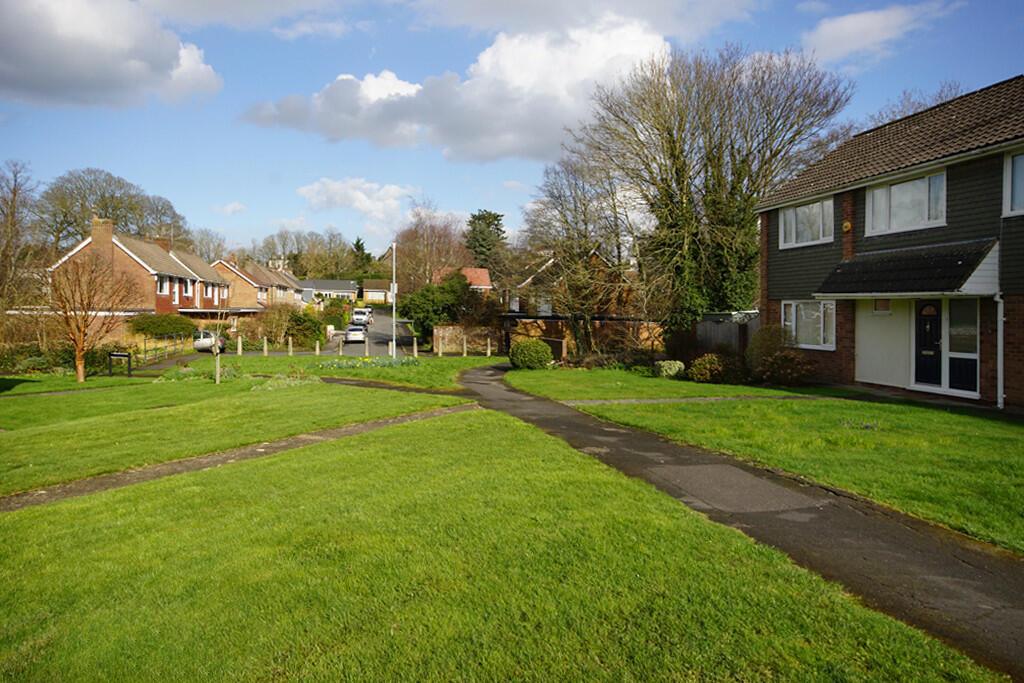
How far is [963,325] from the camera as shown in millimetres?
15312

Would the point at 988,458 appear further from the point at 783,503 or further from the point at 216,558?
the point at 216,558

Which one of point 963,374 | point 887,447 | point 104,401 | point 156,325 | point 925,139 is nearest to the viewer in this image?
point 887,447

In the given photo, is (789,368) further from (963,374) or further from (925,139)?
(925,139)

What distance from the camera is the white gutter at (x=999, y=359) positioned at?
1395 centimetres

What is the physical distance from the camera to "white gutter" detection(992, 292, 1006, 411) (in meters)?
14.0

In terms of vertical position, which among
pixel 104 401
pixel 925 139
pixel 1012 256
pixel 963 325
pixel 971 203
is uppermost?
pixel 925 139

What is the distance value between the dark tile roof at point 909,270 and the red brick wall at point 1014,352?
1.25 m

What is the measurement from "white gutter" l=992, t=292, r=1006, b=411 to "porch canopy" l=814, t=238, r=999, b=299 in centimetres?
34

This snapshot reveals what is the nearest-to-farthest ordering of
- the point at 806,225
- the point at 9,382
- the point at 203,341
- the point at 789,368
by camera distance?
the point at 789,368
the point at 806,225
the point at 9,382
the point at 203,341

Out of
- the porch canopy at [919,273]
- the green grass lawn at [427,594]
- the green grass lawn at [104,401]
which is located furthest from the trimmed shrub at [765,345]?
the green grass lawn at [104,401]

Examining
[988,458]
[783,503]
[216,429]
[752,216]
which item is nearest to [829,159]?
[752,216]

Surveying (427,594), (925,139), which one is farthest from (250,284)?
(427,594)

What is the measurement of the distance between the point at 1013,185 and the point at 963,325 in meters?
3.42

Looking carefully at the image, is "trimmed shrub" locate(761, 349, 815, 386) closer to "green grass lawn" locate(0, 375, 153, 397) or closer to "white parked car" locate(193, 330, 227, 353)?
"green grass lawn" locate(0, 375, 153, 397)
